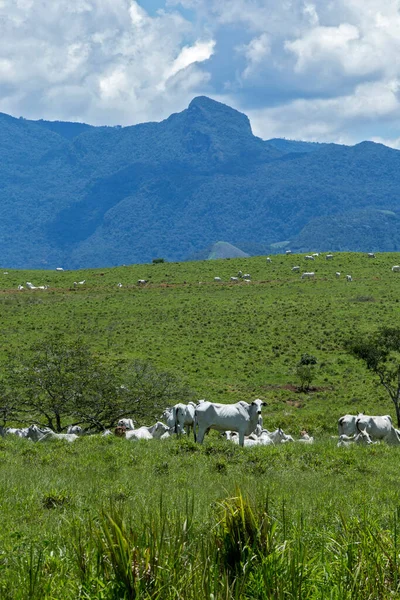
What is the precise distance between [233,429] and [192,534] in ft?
49.5

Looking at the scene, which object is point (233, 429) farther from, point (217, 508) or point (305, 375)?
point (305, 375)

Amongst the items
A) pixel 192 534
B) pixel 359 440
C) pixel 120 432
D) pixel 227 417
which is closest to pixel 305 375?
pixel 120 432

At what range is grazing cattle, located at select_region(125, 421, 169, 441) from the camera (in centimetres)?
2214

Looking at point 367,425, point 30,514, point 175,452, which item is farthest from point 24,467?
point 367,425

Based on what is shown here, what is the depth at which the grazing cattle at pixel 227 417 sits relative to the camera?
807 inches

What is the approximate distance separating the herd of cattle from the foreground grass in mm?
5606

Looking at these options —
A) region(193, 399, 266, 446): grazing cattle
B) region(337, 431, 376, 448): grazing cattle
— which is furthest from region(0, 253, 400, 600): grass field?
region(193, 399, 266, 446): grazing cattle

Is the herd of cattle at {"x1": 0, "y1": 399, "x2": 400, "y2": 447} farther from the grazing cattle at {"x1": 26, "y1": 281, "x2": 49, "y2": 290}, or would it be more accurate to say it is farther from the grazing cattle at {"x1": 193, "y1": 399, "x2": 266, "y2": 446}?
the grazing cattle at {"x1": 26, "y1": 281, "x2": 49, "y2": 290}

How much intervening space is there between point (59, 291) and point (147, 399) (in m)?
50.3

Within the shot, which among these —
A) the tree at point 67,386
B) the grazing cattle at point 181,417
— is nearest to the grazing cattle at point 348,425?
the grazing cattle at point 181,417

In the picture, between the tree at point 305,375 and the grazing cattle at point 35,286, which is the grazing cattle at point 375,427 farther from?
the grazing cattle at point 35,286

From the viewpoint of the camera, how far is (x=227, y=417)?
20.6 metres

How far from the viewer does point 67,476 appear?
43.3ft

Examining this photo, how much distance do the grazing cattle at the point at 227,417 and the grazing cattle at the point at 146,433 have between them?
1.96 meters
